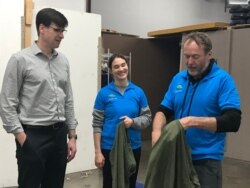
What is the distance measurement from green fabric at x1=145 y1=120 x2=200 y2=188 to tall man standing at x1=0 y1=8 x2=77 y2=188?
0.76 m

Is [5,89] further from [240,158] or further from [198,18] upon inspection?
[198,18]

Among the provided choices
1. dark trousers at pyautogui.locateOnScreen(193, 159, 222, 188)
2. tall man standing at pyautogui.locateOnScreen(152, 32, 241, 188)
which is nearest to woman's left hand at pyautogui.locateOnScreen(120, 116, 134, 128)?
tall man standing at pyautogui.locateOnScreen(152, 32, 241, 188)

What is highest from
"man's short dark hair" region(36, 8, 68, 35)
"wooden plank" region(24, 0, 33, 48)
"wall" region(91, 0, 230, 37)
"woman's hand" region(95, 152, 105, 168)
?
"wall" region(91, 0, 230, 37)

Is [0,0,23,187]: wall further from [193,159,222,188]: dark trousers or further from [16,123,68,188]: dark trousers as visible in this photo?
[193,159,222,188]: dark trousers

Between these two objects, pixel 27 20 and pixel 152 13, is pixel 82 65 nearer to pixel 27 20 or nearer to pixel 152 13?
pixel 27 20

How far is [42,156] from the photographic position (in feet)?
7.18

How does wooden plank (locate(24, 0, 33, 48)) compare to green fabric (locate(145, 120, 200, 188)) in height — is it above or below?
above

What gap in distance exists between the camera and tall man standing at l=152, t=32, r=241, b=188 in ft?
5.71

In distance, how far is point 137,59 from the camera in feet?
20.6

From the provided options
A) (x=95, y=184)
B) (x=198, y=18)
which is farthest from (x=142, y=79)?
(x=95, y=184)

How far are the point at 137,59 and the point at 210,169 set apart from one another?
4561mm

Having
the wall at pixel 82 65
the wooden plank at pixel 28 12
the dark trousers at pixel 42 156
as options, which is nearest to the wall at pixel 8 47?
the wooden plank at pixel 28 12

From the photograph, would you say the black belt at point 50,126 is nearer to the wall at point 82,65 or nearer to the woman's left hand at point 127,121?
the woman's left hand at point 127,121

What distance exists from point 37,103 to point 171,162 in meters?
0.92
